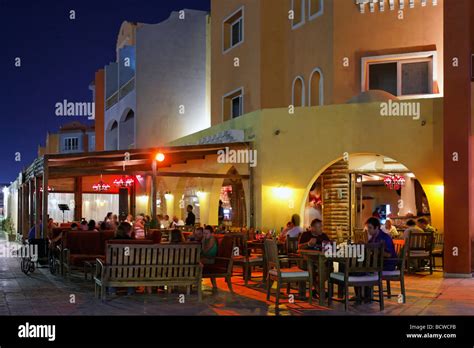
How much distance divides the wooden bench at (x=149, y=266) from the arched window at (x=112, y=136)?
24899 millimetres

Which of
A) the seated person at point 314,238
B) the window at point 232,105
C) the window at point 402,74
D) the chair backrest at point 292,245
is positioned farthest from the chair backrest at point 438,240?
the window at point 232,105

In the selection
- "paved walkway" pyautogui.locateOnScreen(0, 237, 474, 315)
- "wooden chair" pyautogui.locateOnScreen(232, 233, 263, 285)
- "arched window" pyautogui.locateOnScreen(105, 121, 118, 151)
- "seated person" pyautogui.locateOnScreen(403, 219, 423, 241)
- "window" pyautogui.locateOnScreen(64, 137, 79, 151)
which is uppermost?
"window" pyautogui.locateOnScreen(64, 137, 79, 151)

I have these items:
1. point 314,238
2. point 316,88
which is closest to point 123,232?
point 314,238

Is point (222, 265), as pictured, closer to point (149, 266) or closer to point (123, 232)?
point (149, 266)

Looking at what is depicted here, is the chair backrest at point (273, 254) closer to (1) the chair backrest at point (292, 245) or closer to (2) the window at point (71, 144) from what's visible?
(1) the chair backrest at point (292, 245)

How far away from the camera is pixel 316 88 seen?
20.5 metres

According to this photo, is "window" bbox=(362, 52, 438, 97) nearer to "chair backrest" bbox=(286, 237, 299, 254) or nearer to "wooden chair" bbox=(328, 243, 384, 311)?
"chair backrest" bbox=(286, 237, 299, 254)

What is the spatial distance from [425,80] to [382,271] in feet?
32.3

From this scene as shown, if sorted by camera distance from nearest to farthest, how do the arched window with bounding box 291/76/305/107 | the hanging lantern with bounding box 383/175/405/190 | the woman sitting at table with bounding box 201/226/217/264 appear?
the woman sitting at table with bounding box 201/226/217/264 → the hanging lantern with bounding box 383/175/405/190 → the arched window with bounding box 291/76/305/107

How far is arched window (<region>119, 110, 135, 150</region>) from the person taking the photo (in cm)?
3160

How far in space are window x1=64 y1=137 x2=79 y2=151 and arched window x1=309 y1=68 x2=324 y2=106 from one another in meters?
38.1

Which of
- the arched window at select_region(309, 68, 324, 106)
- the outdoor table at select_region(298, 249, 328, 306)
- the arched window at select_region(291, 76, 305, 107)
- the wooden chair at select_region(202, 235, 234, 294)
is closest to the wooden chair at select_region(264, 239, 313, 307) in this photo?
the outdoor table at select_region(298, 249, 328, 306)

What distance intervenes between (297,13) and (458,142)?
9.22 m

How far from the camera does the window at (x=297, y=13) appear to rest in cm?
2106
